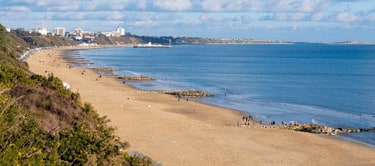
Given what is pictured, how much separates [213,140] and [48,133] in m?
18.2

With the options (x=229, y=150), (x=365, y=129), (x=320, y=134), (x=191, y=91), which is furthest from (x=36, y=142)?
(x=191, y=91)

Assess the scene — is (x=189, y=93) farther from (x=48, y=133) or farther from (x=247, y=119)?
(x=48, y=133)

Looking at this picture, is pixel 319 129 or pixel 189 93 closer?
pixel 319 129

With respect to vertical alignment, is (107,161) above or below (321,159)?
above

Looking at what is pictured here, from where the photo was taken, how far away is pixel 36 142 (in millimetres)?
11398

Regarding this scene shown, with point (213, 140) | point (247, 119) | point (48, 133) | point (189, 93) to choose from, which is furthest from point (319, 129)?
point (48, 133)

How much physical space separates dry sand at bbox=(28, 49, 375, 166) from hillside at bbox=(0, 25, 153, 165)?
5195mm

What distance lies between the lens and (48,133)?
13.8 m

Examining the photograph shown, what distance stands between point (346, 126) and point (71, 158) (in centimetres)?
2991

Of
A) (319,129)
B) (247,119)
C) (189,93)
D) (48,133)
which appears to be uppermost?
(48,133)

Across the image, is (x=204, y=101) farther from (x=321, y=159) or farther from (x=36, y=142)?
(x=36, y=142)

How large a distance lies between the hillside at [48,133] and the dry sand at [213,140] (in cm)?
519

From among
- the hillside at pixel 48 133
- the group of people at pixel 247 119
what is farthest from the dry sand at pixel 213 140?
the hillside at pixel 48 133

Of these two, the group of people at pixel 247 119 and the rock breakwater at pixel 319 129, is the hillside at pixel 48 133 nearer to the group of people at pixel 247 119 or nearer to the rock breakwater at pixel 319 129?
the group of people at pixel 247 119
